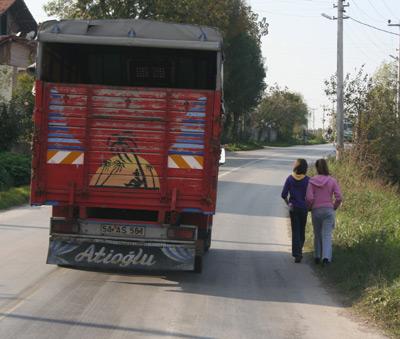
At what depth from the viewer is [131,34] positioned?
8672mm

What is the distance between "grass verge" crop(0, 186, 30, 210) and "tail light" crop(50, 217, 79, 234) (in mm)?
8588

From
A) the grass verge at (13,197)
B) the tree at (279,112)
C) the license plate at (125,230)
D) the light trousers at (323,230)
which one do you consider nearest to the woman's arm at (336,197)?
the light trousers at (323,230)

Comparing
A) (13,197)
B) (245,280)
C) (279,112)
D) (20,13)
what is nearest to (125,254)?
(245,280)

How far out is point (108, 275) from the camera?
9344 mm

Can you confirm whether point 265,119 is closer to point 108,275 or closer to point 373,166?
point 373,166

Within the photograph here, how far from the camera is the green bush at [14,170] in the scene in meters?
20.8

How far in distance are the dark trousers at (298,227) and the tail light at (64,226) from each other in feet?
11.5

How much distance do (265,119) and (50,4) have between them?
62282 mm

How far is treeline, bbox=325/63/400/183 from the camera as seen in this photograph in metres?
23.9

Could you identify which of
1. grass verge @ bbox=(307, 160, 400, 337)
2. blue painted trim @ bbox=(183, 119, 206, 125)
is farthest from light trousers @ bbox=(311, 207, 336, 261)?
blue painted trim @ bbox=(183, 119, 206, 125)

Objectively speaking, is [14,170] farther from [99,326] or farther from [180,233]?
[99,326]

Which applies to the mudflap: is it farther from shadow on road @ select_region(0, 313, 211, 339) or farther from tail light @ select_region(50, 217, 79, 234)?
shadow on road @ select_region(0, 313, 211, 339)

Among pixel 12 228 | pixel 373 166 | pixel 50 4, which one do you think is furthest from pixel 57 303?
pixel 50 4

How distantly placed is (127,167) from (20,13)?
38.9 meters
